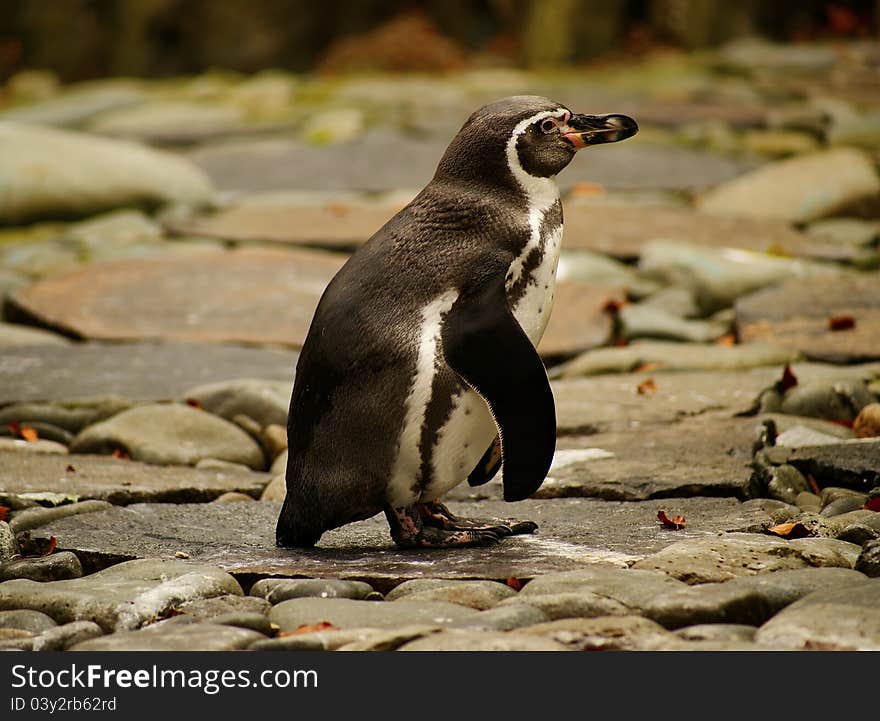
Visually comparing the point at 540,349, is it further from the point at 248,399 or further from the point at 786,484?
the point at 786,484

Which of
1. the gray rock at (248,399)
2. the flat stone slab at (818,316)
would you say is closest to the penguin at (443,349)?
the gray rock at (248,399)

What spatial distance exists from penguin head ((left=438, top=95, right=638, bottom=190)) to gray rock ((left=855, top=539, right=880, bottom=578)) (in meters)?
1.12

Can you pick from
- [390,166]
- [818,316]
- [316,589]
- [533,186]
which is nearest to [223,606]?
[316,589]

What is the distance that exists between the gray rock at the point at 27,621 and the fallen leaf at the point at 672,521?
152 centimetres

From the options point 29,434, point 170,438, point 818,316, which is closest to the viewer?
point 170,438

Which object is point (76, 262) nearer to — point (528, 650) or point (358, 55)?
point (528, 650)

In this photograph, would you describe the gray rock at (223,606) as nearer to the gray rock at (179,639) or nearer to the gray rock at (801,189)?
the gray rock at (179,639)

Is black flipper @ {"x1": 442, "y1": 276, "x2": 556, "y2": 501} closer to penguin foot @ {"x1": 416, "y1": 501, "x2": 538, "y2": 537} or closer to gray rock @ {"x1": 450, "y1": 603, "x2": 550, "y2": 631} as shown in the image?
penguin foot @ {"x1": 416, "y1": 501, "x2": 538, "y2": 537}

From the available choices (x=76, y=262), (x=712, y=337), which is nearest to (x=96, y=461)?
(x=712, y=337)

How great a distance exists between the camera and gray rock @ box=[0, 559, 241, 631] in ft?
9.71

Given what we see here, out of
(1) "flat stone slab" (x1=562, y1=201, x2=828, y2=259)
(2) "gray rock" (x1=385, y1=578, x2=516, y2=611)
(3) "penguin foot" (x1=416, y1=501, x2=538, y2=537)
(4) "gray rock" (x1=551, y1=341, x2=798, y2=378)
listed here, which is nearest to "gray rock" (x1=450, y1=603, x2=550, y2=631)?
(2) "gray rock" (x1=385, y1=578, x2=516, y2=611)

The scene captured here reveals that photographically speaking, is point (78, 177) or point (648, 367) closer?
point (648, 367)

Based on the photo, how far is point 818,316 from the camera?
6.03 metres

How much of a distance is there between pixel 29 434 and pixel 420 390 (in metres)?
1.95
